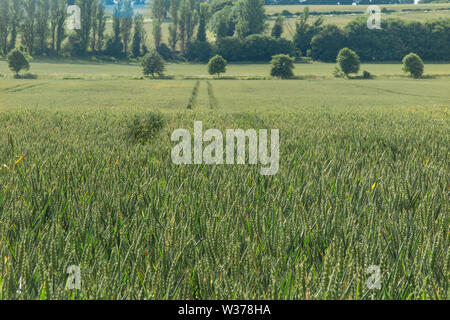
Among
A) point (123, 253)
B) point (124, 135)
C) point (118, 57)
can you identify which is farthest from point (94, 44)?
point (123, 253)

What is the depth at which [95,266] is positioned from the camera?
180cm

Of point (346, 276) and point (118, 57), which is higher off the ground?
point (118, 57)

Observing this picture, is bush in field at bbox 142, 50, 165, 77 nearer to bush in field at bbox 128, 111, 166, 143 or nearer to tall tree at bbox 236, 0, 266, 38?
bush in field at bbox 128, 111, 166, 143

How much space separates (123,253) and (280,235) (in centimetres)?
80

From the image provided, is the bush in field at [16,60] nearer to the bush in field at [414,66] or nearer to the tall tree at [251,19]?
the bush in field at [414,66]

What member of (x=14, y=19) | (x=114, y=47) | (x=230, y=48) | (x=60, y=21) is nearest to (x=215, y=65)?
(x=230, y=48)

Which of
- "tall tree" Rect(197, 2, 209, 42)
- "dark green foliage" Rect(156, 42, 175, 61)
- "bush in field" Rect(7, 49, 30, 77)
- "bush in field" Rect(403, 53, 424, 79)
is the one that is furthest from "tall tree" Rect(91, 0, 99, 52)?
"bush in field" Rect(403, 53, 424, 79)

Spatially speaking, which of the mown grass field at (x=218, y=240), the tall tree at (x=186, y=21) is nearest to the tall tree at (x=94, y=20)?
the tall tree at (x=186, y=21)

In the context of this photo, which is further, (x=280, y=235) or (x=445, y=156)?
(x=445, y=156)

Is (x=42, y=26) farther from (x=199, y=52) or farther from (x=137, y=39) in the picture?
(x=199, y=52)

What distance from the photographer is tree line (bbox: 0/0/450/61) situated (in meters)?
80.1

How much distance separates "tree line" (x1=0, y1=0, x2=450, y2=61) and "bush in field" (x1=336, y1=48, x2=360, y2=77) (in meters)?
29.4

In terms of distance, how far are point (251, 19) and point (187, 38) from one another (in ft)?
72.5
